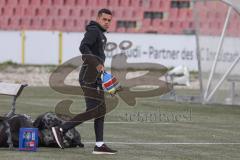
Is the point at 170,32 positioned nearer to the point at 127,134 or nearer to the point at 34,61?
the point at 34,61

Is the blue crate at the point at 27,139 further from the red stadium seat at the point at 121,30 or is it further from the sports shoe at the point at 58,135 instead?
the red stadium seat at the point at 121,30

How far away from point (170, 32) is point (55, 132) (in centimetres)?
2366

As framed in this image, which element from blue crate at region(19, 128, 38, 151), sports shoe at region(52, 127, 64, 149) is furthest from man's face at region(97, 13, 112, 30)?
blue crate at region(19, 128, 38, 151)

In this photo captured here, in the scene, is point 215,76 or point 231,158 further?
point 215,76

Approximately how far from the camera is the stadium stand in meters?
35.5

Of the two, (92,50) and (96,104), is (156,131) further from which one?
(92,50)

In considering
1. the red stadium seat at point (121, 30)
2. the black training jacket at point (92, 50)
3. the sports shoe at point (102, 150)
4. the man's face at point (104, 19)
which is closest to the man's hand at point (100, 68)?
the black training jacket at point (92, 50)

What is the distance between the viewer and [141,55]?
3197 cm

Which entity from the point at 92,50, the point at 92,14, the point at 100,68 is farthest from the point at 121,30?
the point at 100,68

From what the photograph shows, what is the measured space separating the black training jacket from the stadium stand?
2429 cm

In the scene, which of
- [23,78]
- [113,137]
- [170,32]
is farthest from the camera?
[170,32]

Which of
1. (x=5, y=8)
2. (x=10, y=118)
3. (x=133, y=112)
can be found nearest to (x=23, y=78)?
(x=5, y=8)

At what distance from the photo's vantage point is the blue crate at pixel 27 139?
10.7m

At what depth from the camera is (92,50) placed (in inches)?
422
